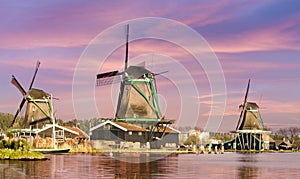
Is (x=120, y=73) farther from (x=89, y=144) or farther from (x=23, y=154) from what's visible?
(x=23, y=154)

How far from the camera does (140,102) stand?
59.0m

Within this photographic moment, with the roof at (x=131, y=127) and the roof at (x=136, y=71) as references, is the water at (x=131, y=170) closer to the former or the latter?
the roof at (x=131, y=127)

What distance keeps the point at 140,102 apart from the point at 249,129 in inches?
1319

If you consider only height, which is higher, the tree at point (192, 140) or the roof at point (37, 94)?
the roof at point (37, 94)

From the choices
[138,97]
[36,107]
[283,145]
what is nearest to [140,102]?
[138,97]

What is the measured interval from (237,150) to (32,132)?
122 ft

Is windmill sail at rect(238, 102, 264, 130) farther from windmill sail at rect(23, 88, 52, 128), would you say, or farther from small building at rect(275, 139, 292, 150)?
windmill sail at rect(23, 88, 52, 128)

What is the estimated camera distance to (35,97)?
217ft

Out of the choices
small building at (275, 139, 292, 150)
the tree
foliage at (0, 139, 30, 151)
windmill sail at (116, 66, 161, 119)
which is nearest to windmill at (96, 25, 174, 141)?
windmill sail at (116, 66, 161, 119)

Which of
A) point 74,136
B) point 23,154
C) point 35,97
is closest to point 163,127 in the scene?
point 74,136

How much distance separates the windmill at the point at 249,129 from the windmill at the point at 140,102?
101 ft

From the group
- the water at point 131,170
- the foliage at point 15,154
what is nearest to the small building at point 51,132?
the foliage at point 15,154

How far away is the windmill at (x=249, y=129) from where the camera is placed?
86.8 metres

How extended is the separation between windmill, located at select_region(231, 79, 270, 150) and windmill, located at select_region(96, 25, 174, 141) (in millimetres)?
30877
